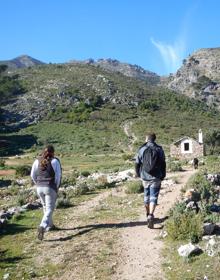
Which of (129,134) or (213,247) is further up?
(129,134)

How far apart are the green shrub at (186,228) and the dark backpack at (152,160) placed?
1474 millimetres

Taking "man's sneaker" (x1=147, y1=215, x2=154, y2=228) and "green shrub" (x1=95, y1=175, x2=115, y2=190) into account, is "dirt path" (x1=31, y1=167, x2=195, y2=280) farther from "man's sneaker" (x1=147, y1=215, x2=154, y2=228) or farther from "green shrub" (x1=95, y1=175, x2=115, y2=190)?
"green shrub" (x1=95, y1=175, x2=115, y2=190)

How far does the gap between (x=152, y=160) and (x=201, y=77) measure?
162 metres

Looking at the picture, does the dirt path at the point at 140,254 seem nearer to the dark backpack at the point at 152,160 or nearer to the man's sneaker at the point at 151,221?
the man's sneaker at the point at 151,221

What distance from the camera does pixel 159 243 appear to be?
418 inches

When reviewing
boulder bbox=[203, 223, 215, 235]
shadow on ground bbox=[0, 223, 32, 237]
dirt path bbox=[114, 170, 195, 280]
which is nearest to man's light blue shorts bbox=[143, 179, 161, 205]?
dirt path bbox=[114, 170, 195, 280]

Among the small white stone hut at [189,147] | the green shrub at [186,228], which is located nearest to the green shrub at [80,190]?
the green shrub at [186,228]

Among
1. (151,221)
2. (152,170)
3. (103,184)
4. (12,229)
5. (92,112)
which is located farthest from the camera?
(92,112)

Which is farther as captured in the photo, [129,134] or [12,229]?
[129,134]

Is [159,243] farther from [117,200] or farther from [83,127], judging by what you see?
[83,127]

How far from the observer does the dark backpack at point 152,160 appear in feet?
39.5

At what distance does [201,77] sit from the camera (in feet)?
557

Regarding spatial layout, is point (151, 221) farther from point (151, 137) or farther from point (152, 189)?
point (151, 137)

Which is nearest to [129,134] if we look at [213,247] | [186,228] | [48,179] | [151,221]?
[151,221]
